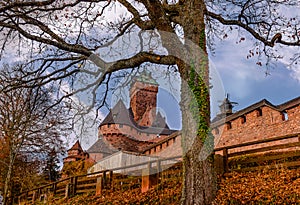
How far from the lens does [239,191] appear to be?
7531mm

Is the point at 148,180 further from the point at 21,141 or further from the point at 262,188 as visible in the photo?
the point at 21,141

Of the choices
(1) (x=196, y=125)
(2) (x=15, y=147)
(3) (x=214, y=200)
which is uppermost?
(2) (x=15, y=147)

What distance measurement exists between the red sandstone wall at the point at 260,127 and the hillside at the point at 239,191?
4810mm

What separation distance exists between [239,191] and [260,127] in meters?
7.66

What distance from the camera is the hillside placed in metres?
6.80

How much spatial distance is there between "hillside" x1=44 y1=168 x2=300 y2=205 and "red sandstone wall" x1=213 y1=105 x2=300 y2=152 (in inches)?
189

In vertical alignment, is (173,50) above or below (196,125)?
above

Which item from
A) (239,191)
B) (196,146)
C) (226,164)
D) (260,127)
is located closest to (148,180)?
(226,164)

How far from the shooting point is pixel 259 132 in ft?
47.9

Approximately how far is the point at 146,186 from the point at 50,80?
427 cm

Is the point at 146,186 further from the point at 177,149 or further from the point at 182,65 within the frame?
the point at 177,149

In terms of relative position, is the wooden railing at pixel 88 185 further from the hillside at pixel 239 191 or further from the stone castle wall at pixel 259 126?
the stone castle wall at pixel 259 126

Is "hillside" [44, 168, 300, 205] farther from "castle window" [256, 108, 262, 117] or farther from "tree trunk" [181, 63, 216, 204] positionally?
"castle window" [256, 108, 262, 117]

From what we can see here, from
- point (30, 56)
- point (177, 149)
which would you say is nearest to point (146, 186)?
point (30, 56)
